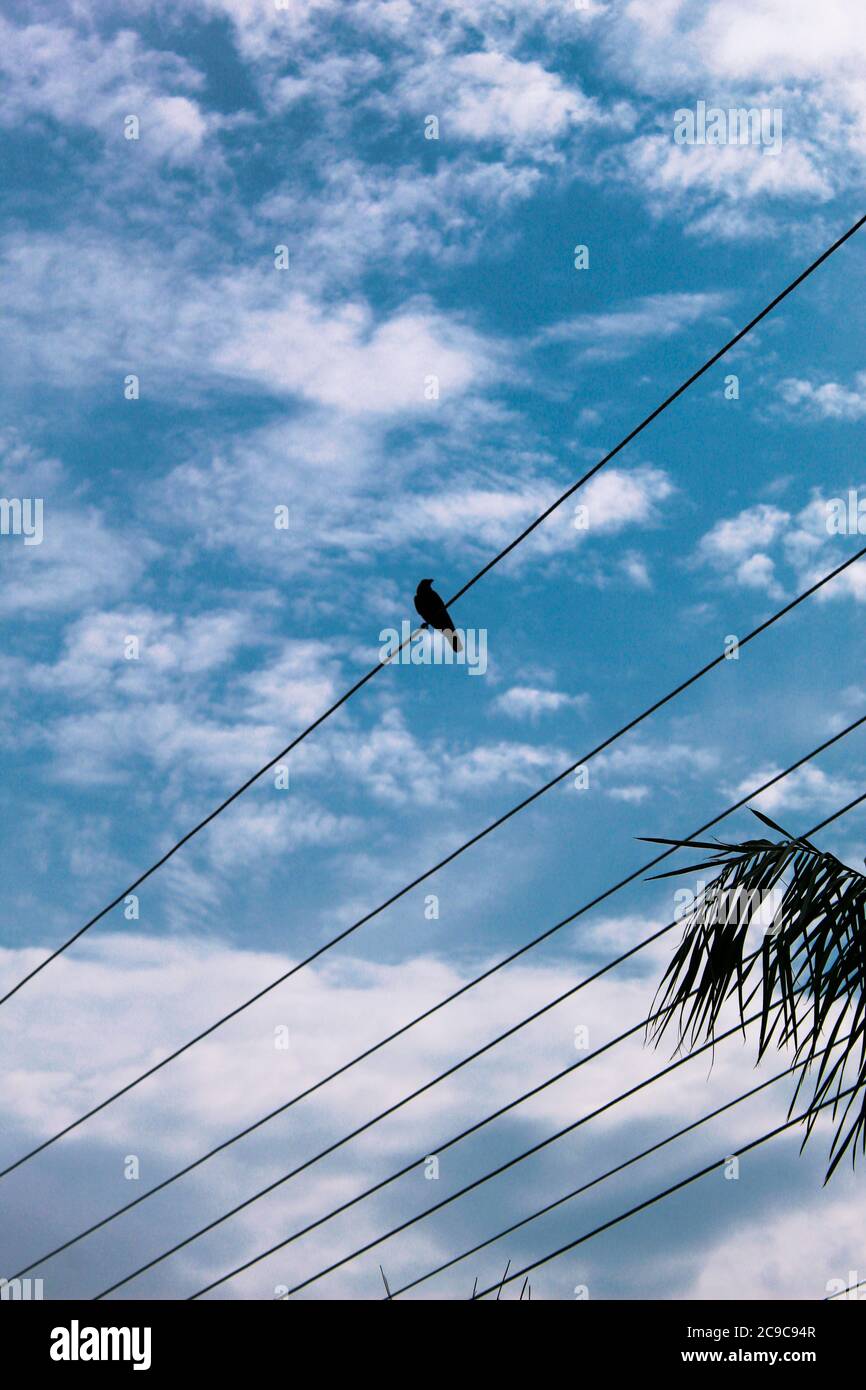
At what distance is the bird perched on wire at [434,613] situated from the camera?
44.1ft

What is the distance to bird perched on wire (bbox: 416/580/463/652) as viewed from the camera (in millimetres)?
13438

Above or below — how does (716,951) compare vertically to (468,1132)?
above

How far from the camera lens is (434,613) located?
43.8ft

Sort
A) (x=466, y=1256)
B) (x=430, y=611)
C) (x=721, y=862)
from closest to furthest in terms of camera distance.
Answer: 1. (x=721, y=862)
2. (x=466, y=1256)
3. (x=430, y=611)

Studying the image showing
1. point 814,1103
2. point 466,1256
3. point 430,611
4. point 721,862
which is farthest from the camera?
point 430,611

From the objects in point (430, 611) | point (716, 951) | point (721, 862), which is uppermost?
point (430, 611)

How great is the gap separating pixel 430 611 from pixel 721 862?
25.7ft
